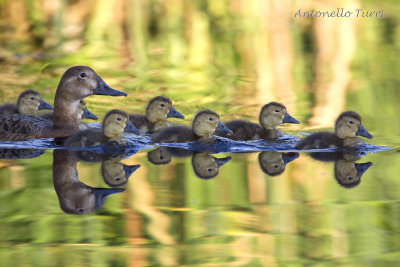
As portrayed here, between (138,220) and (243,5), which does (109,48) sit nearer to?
(243,5)

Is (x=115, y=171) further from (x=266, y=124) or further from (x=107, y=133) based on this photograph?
(x=266, y=124)

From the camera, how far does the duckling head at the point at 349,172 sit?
6590mm

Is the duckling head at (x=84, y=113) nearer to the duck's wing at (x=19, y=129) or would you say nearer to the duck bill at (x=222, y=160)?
the duck's wing at (x=19, y=129)

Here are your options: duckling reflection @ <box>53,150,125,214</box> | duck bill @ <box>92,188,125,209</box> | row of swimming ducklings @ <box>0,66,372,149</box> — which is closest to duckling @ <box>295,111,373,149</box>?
row of swimming ducklings @ <box>0,66,372,149</box>

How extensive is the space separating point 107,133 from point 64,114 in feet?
2.13

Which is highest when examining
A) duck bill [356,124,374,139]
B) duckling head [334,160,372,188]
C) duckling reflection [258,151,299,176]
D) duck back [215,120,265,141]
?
duck back [215,120,265,141]

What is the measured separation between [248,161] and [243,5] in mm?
13723

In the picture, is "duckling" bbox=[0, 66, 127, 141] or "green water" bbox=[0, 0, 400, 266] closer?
"green water" bbox=[0, 0, 400, 266]

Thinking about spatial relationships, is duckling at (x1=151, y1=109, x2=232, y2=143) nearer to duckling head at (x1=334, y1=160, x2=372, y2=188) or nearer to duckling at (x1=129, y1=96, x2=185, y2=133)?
duckling at (x1=129, y1=96, x2=185, y2=133)

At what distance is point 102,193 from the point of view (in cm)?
625

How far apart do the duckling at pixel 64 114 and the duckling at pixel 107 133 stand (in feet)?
1.03

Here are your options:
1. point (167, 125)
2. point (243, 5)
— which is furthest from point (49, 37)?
point (167, 125)

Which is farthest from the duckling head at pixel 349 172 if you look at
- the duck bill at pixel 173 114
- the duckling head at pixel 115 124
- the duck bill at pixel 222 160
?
the duck bill at pixel 173 114

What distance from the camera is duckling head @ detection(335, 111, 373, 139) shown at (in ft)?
26.3
